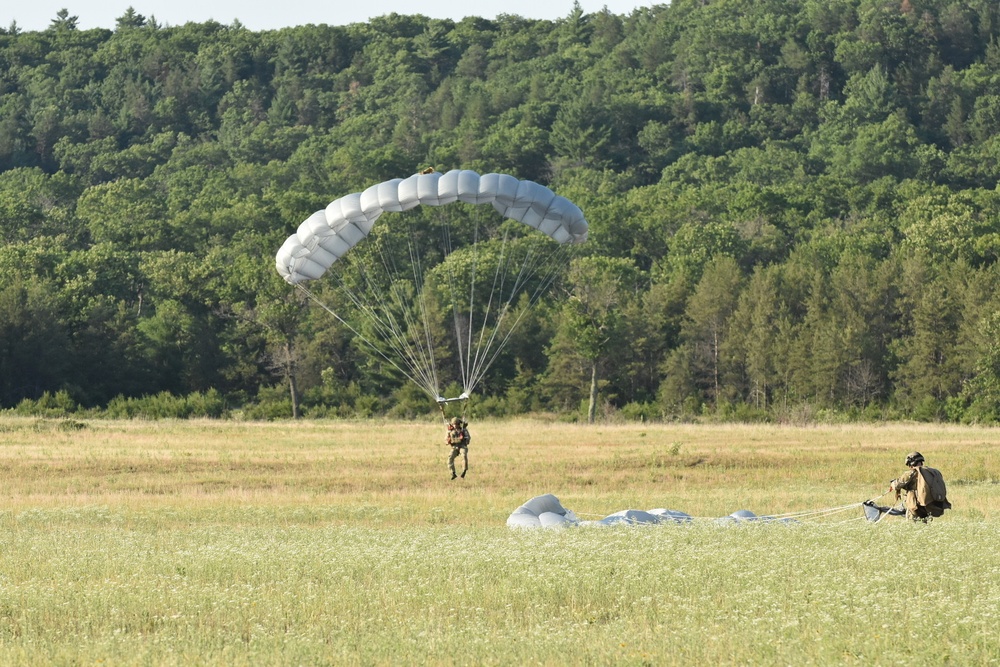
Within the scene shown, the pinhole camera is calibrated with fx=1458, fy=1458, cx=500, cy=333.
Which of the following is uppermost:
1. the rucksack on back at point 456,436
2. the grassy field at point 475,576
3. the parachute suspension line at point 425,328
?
the parachute suspension line at point 425,328

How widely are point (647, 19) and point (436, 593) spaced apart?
578 ft

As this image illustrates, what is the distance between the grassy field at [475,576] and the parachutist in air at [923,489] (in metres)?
0.40

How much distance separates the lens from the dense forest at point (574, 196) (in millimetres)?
64125

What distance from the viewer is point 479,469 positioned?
28984 millimetres

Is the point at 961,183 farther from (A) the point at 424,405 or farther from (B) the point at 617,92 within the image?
(A) the point at 424,405

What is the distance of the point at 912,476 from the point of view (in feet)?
55.9

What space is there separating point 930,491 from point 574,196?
298 feet

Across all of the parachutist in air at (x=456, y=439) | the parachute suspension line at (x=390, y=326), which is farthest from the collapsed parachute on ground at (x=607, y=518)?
the parachute suspension line at (x=390, y=326)

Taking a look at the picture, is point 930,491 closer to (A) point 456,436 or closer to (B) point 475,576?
(B) point 475,576

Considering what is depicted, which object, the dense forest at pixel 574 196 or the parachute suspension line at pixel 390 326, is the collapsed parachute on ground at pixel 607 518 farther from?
the dense forest at pixel 574 196

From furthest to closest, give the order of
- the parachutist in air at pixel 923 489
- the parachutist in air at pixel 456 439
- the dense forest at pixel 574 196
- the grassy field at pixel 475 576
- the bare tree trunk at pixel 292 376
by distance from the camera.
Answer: the dense forest at pixel 574 196
the bare tree trunk at pixel 292 376
the parachutist in air at pixel 456 439
the parachutist in air at pixel 923 489
the grassy field at pixel 475 576

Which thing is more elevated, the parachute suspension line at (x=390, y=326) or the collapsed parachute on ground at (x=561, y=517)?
the parachute suspension line at (x=390, y=326)

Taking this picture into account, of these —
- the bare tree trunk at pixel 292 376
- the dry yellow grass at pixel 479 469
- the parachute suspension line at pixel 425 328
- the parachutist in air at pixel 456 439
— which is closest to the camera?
the dry yellow grass at pixel 479 469

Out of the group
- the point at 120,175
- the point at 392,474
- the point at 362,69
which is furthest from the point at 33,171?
the point at 392,474
